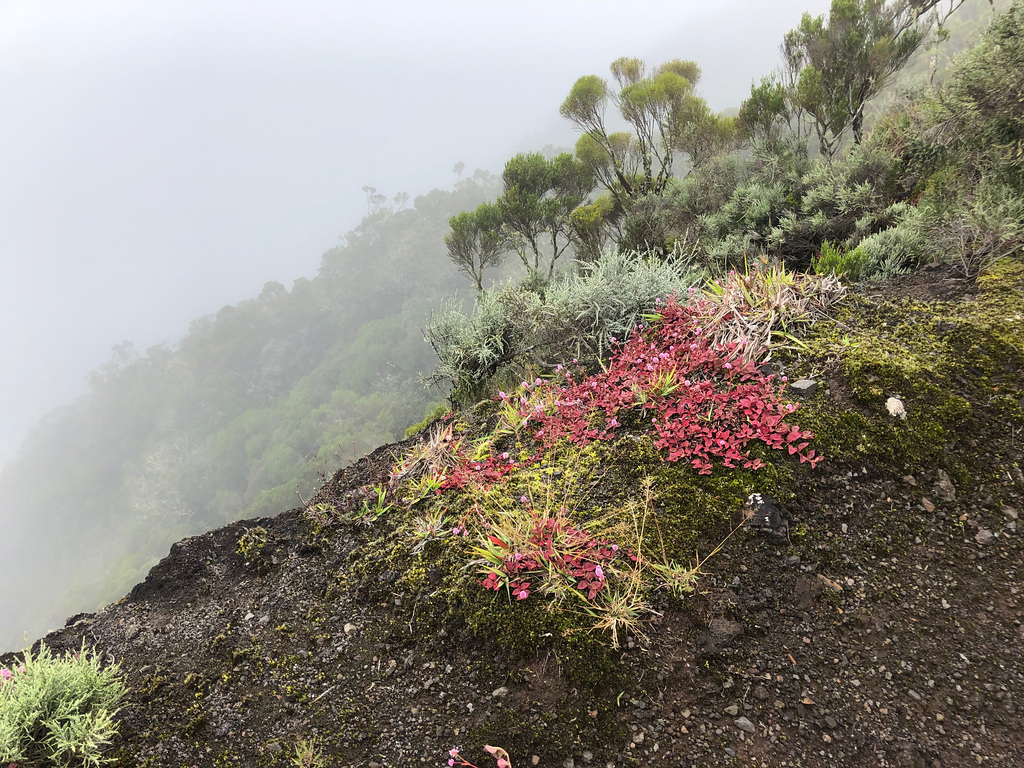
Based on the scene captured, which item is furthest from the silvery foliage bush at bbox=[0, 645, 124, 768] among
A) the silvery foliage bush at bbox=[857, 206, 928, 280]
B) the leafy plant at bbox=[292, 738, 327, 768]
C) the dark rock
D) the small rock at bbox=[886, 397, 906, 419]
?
the silvery foliage bush at bbox=[857, 206, 928, 280]

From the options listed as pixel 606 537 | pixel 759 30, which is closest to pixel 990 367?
pixel 606 537

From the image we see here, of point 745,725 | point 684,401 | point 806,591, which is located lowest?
point 745,725

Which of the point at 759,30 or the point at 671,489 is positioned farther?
the point at 759,30

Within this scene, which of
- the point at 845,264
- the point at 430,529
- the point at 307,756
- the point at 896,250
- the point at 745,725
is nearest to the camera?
the point at 745,725

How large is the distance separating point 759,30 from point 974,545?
12762 centimetres

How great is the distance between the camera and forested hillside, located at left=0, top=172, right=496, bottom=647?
39219 mm

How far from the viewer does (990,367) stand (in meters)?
2.60

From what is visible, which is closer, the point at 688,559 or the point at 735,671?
the point at 735,671

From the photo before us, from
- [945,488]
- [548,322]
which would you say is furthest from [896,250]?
[548,322]

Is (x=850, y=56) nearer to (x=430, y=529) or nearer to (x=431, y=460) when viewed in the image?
(x=431, y=460)

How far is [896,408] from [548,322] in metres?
3.28

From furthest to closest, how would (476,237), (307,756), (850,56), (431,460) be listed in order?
(476,237), (850,56), (431,460), (307,756)

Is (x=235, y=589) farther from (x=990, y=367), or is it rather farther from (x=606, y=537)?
(x=990, y=367)

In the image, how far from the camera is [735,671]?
1898 millimetres
